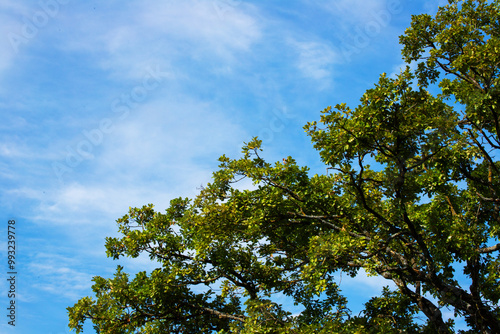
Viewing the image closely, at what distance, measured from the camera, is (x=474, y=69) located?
561 inches

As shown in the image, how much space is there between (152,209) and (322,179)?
24.1 feet

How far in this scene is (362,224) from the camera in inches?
578

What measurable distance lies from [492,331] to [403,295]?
9.55 ft

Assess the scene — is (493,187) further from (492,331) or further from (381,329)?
(381,329)

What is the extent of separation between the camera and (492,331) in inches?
554

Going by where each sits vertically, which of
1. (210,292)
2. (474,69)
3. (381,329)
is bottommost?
(381,329)

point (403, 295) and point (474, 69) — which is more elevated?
point (474, 69)

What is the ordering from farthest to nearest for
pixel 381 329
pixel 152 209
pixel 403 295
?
pixel 152 209
pixel 403 295
pixel 381 329

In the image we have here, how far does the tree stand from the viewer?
41.9 feet

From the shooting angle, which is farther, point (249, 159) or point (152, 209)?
point (152, 209)

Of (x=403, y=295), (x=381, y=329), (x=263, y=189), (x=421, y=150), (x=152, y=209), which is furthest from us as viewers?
(x=152, y=209)

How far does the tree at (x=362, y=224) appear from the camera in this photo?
1278 centimetres

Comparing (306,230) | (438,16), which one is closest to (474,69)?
(438,16)

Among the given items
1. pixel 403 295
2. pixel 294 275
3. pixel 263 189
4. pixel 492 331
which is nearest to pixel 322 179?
pixel 263 189
